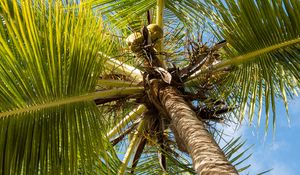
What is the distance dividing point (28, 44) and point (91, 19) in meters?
0.52

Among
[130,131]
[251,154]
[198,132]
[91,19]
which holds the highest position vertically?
[91,19]

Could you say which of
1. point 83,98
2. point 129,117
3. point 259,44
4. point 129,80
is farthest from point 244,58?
point 83,98

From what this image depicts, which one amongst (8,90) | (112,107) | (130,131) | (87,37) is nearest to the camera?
(8,90)

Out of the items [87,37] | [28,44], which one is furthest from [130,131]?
[28,44]

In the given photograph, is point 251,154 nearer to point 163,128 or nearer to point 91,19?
point 163,128

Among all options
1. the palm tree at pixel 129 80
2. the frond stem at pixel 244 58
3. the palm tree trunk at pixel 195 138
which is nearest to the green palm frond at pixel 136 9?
the palm tree at pixel 129 80

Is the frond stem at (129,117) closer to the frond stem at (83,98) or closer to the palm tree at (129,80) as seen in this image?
the palm tree at (129,80)

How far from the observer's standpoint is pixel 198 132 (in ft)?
8.88

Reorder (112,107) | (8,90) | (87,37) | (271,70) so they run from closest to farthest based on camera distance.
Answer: (8,90)
(87,37)
(271,70)
(112,107)

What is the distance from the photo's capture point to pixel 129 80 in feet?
12.1

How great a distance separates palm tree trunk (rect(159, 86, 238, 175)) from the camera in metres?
2.25

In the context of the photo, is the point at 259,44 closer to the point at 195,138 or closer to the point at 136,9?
the point at 195,138

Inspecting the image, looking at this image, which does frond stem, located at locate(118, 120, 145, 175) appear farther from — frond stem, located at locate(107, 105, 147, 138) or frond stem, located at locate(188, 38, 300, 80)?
frond stem, located at locate(188, 38, 300, 80)

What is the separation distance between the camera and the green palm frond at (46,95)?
2625 mm
